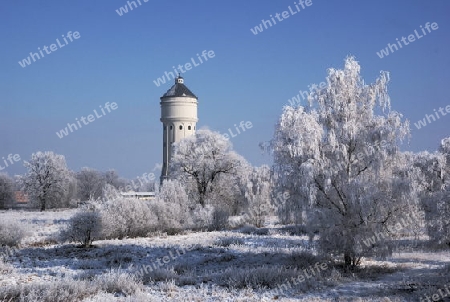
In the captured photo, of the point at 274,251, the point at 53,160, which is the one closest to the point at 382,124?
the point at 274,251

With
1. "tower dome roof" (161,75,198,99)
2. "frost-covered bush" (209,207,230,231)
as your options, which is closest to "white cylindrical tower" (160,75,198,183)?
"tower dome roof" (161,75,198,99)

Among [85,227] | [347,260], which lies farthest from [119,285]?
[85,227]

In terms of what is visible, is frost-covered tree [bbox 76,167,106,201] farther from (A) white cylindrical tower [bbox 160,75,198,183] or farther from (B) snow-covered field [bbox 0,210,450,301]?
(B) snow-covered field [bbox 0,210,450,301]

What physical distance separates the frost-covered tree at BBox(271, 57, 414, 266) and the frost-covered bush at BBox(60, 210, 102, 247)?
12462 millimetres

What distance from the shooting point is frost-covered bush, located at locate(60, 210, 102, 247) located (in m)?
25.7

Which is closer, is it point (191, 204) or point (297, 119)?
point (297, 119)

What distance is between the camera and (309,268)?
18109 millimetres

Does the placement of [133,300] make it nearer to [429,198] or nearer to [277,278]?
[277,278]

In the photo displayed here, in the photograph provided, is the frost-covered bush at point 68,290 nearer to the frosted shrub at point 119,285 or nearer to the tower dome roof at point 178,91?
the frosted shrub at point 119,285

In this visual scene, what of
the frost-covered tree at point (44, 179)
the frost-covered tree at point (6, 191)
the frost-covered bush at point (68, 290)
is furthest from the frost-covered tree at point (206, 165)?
the frost-covered tree at point (6, 191)

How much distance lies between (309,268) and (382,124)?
6.35 m

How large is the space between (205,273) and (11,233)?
13.0m

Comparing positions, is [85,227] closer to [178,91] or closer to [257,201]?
[257,201]

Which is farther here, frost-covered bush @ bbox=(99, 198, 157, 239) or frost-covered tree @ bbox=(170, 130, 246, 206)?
frost-covered tree @ bbox=(170, 130, 246, 206)
